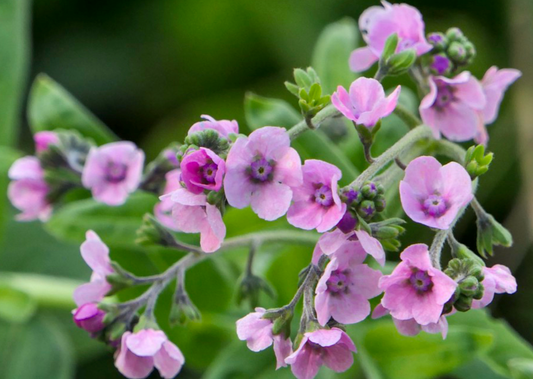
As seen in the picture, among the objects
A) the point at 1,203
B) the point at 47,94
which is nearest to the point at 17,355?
the point at 1,203

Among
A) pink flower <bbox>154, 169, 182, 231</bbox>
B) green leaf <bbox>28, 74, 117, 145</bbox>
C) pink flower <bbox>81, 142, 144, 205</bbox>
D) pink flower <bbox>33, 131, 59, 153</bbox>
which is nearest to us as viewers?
pink flower <bbox>154, 169, 182, 231</bbox>

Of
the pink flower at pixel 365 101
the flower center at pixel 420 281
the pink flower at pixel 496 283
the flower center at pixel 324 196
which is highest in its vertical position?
the pink flower at pixel 365 101

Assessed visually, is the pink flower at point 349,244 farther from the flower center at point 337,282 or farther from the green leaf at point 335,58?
the green leaf at point 335,58

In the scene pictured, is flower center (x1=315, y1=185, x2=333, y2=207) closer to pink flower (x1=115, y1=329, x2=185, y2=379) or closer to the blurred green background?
pink flower (x1=115, y1=329, x2=185, y2=379)

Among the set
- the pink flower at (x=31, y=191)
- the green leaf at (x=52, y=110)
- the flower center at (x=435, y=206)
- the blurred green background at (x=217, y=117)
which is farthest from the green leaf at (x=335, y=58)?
the flower center at (x=435, y=206)

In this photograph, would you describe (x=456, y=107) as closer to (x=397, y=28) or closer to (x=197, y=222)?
(x=397, y=28)

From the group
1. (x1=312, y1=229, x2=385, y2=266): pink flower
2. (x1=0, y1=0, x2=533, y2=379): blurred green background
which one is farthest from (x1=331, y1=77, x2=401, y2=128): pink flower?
(x1=0, y1=0, x2=533, y2=379): blurred green background
